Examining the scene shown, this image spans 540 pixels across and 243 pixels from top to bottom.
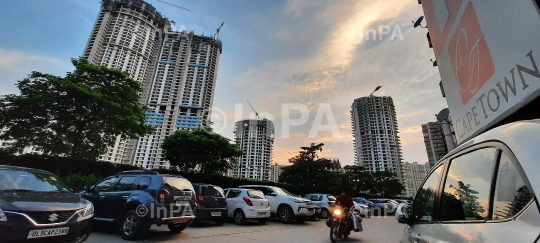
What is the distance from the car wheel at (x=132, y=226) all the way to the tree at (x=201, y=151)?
1303 centimetres

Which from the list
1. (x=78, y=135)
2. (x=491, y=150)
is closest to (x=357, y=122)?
(x=78, y=135)

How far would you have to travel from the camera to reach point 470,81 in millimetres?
6023

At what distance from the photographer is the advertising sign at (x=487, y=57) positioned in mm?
3797

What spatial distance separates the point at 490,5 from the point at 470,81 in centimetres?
198

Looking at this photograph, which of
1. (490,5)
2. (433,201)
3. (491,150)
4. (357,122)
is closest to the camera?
(491,150)

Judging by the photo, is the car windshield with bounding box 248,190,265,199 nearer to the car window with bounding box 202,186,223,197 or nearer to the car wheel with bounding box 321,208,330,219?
the car window with bounding box 202,186,223,197

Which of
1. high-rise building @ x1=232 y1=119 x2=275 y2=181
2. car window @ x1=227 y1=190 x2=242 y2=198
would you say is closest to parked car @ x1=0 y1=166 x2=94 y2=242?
car window @ x1=227 y1=190 x2=242 y2=198

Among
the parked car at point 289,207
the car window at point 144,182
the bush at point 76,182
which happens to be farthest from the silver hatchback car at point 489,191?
the bush at point 76,182

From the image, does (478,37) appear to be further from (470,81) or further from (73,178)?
(73,178)

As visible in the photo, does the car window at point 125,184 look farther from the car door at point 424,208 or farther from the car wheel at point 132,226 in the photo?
the car door at point 424,208

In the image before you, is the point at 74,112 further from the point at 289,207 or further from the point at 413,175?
the point at 413,175

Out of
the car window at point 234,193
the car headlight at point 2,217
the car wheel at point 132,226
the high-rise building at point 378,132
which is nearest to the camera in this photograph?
the car headlight at point 2,217

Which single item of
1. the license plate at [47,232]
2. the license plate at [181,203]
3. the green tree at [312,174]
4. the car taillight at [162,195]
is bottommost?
the license plate at [47,232]

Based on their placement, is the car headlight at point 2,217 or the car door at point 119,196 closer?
the car headlight at point 2,217
